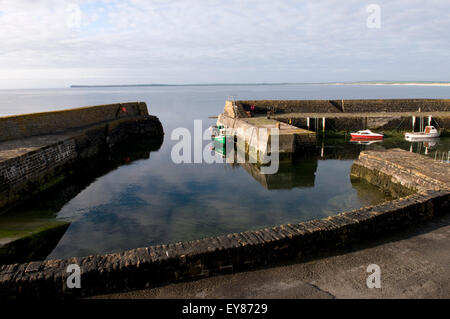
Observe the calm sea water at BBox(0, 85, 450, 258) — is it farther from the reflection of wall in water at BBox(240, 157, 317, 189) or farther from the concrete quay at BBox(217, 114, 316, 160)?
the concrete quay at BBox(217, 114, 316, 160)

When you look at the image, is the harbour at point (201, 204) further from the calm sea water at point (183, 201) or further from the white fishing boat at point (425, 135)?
the white fishing boat at point (425, 135)

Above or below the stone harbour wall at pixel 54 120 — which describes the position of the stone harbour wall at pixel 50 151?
below

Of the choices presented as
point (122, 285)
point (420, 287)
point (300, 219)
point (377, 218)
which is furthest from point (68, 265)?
point (300, 219)

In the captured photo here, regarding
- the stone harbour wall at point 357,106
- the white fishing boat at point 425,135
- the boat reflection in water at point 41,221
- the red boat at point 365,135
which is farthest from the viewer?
the stone harbour wall at point 357,106

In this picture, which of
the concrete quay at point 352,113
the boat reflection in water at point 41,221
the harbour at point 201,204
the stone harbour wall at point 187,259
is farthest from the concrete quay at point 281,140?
the stone harbour wall at point 187,259

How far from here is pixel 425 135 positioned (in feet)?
99.3

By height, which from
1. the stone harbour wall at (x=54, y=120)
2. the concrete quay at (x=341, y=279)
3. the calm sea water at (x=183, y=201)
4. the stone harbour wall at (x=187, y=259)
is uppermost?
the stone harbour wall at (x=54, y=120)

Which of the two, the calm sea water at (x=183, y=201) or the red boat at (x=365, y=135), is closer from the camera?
the calm sea water at (x=183, y=201)

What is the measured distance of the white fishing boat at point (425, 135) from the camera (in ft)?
98.9

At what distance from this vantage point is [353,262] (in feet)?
18.7

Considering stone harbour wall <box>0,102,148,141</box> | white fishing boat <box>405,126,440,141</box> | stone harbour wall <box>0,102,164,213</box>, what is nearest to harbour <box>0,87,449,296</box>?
stone harbour wall <box>0,102,164,213</box>

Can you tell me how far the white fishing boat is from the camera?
30.2m

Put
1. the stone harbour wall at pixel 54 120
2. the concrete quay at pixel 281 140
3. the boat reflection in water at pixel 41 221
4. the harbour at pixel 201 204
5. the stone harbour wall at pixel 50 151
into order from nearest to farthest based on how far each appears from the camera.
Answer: the harbour at pixel 201 204
the boat reflection in water at pixel 41 221
the stone harbour wall at pixel 50 151
the stone harbour wall at pixel 54 120
the concrete quay at pixel 281 140

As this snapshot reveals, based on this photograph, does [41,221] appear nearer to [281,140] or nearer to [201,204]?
[201,204]
